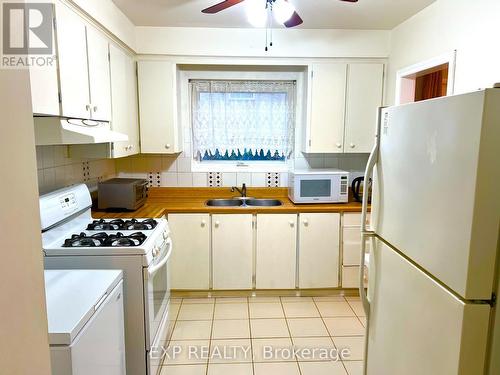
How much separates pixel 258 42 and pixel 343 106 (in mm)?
965

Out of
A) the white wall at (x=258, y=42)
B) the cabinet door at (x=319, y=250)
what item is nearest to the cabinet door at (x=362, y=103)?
the white wall at (x=258, y=42)

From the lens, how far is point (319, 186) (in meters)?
3.18

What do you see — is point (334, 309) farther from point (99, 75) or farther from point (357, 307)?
point (99, 75)

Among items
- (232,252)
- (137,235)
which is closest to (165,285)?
(137,235)

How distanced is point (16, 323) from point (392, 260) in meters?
1.30

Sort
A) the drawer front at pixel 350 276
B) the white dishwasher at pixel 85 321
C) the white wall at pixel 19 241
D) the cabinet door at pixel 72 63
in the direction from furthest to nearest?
the drawer front at pixel 350 276 < the cabinet door at pixel 72 63 < the white dishwasher at pixel 85 321 < the white wall at pixel 19 241

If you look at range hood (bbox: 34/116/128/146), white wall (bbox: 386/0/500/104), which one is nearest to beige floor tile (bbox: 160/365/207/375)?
range hood (bbox: 34/116/128/146)

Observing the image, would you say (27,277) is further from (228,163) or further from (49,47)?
(228,163)

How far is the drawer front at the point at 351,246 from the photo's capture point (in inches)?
124

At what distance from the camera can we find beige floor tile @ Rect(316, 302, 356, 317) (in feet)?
9.72

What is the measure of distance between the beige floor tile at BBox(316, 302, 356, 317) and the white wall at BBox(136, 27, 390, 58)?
2.24m

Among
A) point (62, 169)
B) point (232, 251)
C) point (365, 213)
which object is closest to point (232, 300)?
point (232, 251)

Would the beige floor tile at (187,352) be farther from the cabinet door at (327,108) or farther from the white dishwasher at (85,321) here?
the cabinet door at (327,108)

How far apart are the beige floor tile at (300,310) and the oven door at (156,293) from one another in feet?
3.55
